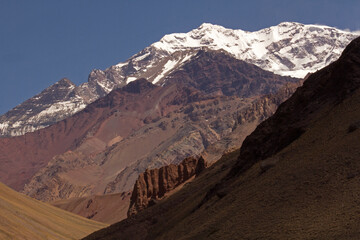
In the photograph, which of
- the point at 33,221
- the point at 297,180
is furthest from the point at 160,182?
the point at 297,180

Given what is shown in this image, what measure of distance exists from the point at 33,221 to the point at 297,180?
3575 inches

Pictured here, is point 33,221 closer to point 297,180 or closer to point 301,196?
point 297,180

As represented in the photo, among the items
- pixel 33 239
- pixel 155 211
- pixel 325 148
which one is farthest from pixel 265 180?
pixel 33 239

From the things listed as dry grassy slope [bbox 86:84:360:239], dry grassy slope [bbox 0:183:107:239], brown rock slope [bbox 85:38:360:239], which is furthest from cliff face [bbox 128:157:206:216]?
dry grassy slope [bbox 86:84:360:239]

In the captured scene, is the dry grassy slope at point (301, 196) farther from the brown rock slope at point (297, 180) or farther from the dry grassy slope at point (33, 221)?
the dry grassy slope at point (33, 221)

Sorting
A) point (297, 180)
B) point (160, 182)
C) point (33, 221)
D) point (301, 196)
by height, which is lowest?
point (301, 196)

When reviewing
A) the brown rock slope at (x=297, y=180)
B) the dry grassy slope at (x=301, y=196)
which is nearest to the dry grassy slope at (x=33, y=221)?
the brown rock slope at (x=297, y=180)

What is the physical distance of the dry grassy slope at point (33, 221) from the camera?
115 meters

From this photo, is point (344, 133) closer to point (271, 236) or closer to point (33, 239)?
point (271, 236)

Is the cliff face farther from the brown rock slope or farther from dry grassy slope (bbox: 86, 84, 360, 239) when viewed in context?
dry grassy slope (bbox: 86, 84, 360, 239)

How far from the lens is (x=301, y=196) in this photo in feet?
146

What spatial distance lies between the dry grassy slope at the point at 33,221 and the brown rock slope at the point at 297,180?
43318mm

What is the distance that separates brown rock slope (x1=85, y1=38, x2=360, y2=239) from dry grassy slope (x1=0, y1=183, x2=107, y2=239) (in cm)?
4332

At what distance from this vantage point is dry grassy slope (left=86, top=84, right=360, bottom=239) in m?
39.2
